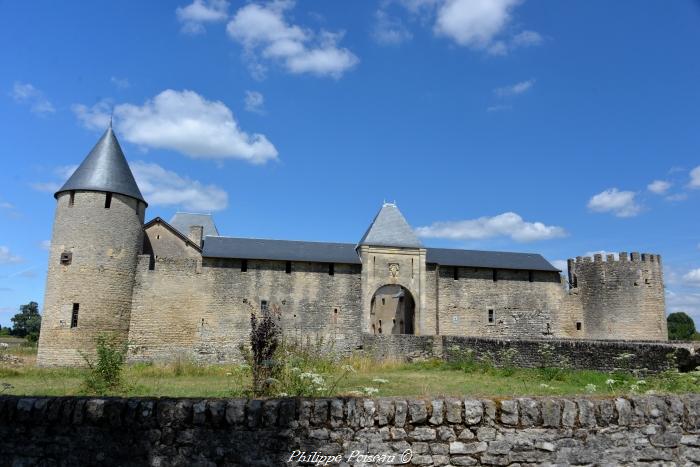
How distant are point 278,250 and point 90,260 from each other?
8361 millimetres

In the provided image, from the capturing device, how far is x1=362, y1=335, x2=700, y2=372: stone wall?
12.1 meters

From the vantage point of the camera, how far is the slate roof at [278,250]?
2430 cm

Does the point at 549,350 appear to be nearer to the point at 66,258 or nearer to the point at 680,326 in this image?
the point at 66,258

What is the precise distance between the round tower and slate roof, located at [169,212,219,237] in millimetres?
7506

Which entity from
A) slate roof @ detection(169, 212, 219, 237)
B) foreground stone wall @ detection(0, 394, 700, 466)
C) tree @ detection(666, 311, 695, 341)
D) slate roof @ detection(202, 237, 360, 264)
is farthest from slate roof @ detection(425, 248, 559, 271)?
tree @ detection(666, 311, 695, 341)

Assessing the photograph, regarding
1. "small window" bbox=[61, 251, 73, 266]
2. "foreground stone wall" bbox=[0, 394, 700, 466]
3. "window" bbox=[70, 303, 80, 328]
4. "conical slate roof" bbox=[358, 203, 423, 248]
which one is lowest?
"foreground stone wall" bbox=[0, 394, 700, 466]

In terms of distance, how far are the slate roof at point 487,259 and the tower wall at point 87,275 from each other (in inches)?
578

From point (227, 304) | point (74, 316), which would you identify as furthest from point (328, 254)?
point (74, 316)

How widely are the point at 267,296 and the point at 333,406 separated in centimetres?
2029

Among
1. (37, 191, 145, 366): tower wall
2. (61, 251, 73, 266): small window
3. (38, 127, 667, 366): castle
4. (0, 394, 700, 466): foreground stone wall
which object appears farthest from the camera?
(38, 127, 667, 366): castle

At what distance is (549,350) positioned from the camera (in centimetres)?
1538

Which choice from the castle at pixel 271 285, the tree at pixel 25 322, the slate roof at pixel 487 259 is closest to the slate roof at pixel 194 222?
the castle at pixel 271 285

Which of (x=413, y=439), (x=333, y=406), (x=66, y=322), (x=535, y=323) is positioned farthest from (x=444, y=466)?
(x=535, y=323)

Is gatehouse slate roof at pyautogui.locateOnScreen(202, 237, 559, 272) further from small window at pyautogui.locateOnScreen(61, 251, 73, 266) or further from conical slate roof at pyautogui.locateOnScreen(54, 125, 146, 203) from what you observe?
small window at pyautogui.locateOnScreen(61, 251, 73, 266)
